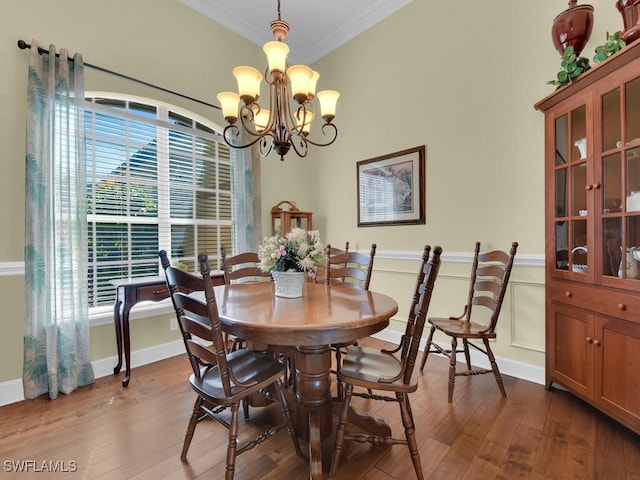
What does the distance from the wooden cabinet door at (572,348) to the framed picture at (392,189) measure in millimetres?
1364

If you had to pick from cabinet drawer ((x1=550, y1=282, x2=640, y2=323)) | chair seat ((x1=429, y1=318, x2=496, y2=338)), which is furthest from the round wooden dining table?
cabinet drawer ((x1=550, y1=282, x2=640, y2=323))

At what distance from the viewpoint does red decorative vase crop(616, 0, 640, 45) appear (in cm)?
154

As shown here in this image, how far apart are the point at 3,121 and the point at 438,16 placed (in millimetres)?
3689

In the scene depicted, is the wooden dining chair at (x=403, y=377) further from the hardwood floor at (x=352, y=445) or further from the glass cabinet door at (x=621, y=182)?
the glass cabinet door at (x=621, y=182)

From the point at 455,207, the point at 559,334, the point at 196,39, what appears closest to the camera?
the point at 559,334

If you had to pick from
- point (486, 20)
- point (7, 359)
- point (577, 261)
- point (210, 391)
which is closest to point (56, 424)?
point (7, 359)

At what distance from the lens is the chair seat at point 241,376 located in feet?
4.41

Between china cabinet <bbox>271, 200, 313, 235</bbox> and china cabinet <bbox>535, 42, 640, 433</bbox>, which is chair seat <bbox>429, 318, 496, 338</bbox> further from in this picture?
china cabinet <bbox>271, 200, 313, 235</bbox>

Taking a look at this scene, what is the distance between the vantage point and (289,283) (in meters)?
1.79

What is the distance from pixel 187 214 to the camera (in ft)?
10.7

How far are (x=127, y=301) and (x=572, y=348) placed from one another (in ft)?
10.5

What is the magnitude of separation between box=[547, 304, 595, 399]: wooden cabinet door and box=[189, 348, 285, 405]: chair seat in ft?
6.14

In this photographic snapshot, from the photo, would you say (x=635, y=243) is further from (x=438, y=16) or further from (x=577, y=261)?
(x=438, y=16)

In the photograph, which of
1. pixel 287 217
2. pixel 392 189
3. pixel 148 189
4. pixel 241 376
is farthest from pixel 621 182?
pixel 148 189
